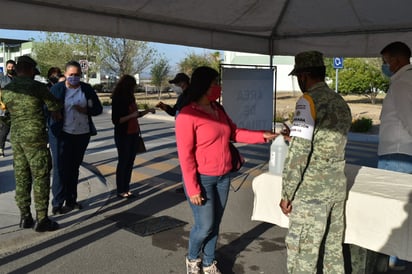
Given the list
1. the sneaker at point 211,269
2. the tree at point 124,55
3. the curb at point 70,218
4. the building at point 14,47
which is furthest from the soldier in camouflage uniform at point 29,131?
the building at point 14,47

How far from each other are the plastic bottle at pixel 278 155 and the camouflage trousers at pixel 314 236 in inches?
31.8

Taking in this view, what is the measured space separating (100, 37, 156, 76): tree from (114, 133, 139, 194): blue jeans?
29430mm

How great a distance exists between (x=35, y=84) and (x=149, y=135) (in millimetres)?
9340

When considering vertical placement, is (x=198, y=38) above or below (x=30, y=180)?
above

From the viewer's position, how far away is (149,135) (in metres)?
13.9

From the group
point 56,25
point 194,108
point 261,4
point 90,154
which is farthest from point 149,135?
point 194,108

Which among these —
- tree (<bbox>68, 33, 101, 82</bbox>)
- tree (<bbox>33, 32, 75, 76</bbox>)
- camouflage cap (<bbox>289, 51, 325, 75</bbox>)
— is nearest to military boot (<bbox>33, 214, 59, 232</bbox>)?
camouflage cap (<bbox>289, 51, 325, 75</bbox>)

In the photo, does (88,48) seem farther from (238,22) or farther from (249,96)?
(238,22)

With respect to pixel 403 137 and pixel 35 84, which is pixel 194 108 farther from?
pixel 35 84

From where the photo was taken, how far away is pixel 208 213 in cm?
337

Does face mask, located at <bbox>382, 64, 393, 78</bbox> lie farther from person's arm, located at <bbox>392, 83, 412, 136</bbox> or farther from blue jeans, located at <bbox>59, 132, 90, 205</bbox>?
blue jeans, located at <bbox>59, 132, 90, 205</bbox>

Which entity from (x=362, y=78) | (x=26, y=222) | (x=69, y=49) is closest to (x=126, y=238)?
(x=26, y=222)

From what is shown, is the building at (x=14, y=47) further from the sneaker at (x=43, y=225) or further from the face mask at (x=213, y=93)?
the face mask at (x=213, y=93)

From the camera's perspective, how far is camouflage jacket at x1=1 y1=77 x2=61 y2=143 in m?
4.51
